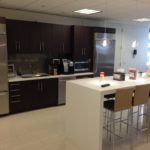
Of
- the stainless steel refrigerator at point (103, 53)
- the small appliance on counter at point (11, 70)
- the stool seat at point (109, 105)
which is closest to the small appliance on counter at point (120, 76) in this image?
the stool seat at point (109, 105)

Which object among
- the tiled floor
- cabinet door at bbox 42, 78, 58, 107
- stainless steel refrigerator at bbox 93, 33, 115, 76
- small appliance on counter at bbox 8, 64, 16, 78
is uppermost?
stainless steel refrigerator at bbox 93, 33, 115, 76

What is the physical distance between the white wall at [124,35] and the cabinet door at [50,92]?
1757mm

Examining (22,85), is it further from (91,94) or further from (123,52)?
(123,52)

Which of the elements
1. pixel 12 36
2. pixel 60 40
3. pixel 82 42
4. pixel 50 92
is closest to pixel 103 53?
pixel 82 42

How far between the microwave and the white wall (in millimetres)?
1279

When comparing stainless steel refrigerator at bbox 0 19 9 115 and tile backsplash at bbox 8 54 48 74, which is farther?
tile backsplash at bbox 8 54 48 74

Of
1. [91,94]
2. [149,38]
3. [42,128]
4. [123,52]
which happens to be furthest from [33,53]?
[149,38]

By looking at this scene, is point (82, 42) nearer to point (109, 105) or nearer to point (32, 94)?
point (32, 94)

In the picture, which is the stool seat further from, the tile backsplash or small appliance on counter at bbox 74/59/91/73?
the tile backsplash

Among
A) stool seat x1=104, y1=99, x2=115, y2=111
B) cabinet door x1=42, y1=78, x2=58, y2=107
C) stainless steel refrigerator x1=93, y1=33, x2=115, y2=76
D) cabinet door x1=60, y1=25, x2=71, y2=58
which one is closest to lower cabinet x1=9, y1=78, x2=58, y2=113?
cabinet door x1=42, y1=78, x2=58, y2=107

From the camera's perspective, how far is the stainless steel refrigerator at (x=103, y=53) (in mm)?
5902

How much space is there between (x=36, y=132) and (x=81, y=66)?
268cm

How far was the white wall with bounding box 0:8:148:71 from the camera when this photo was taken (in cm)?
557

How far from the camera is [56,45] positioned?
5422 mm
